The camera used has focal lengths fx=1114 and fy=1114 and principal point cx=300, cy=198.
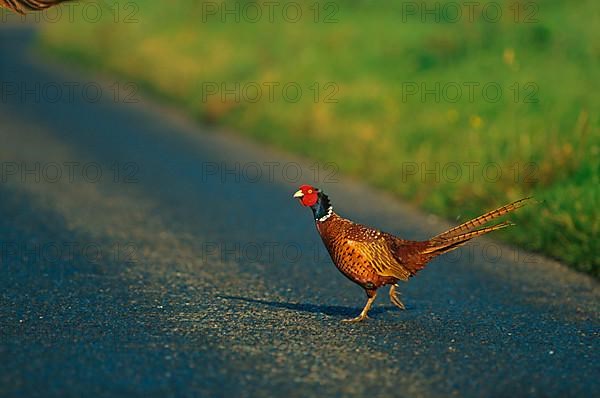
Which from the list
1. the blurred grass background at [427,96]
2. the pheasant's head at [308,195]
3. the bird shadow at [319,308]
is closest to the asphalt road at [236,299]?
the bird shadow at [319,308]

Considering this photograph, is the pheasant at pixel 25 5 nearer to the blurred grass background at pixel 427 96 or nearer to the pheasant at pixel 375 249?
the pheasant at pixel 375 249

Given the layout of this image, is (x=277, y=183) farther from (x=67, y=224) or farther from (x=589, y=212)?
(x=589, y=212)

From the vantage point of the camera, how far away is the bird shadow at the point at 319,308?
6.97 meters

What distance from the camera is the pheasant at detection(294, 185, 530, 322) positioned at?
651 centimetres

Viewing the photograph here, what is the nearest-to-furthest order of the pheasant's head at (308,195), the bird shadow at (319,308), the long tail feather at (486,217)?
the long tail feather at (486,217) < the pheasant's head at (308,195) < the bird shadow at (319,308)

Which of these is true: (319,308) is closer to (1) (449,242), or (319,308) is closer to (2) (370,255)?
(2) (370,255)

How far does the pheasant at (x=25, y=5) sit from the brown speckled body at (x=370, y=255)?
216 cm

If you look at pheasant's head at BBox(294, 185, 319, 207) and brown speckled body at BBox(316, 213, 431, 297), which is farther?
pheasant's head at BBox(294, 185, 319, 207)

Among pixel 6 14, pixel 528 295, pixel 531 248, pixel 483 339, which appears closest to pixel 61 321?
pixel 483 339

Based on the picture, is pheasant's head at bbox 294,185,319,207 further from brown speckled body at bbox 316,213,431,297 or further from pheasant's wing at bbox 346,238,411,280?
pheasant's wing at bbox 346,238,411,280

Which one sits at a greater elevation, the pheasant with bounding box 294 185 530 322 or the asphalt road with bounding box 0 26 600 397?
the pheasant with bounding box 294 185 530 322

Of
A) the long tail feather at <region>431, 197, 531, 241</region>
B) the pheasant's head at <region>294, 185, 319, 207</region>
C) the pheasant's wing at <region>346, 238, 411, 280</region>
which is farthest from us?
the pheasant's head at <region>294, 185, 319, 207</region>

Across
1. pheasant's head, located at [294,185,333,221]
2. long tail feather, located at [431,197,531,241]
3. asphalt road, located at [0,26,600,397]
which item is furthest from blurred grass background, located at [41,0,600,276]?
pheasant's head, located at [294,185,333,221]

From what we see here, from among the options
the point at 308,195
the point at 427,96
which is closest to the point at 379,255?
the point at 308,195
